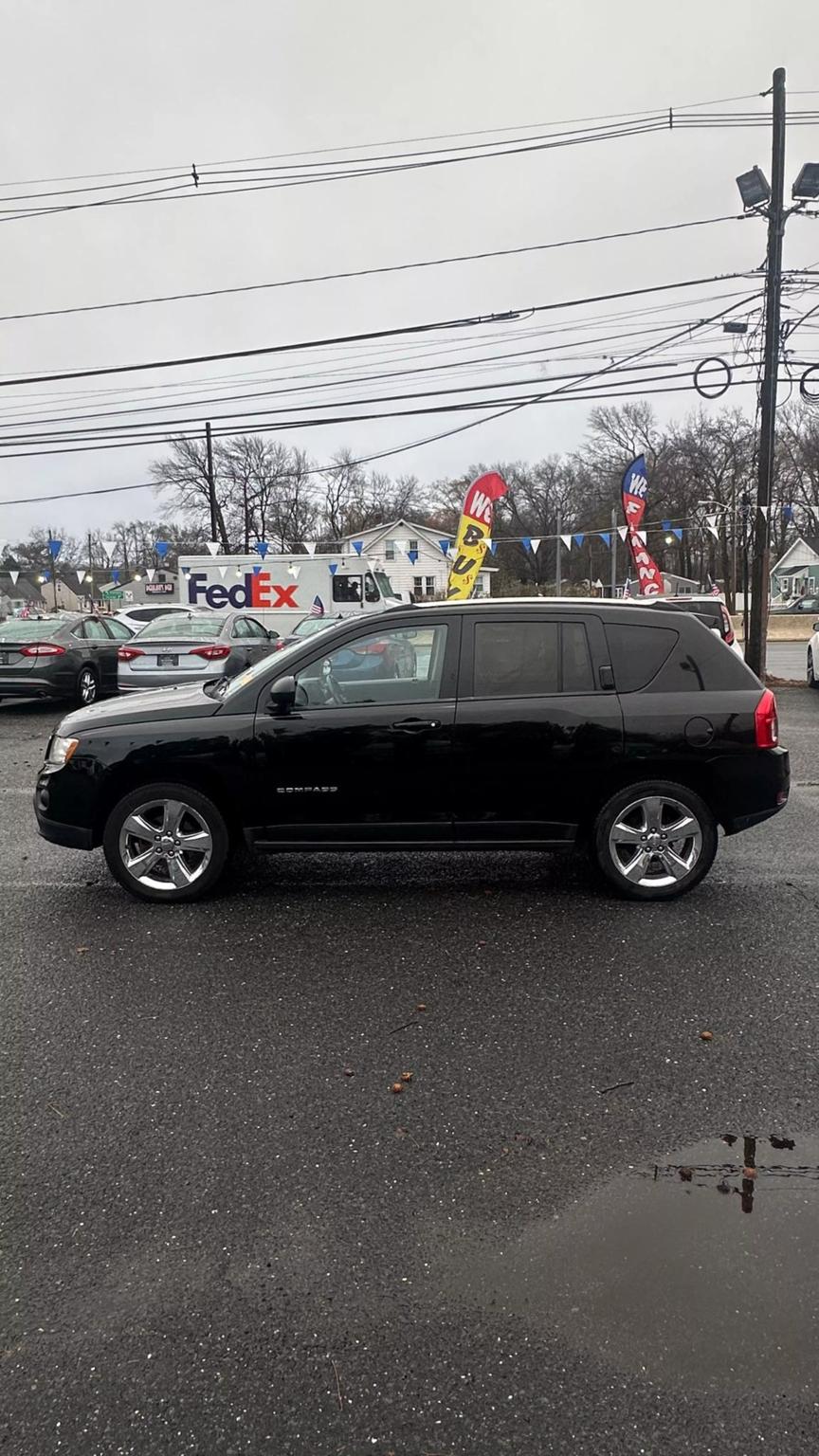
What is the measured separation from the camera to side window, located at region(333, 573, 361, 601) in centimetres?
2169

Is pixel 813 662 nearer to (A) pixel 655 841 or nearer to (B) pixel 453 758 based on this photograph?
(A) pixel 655 841

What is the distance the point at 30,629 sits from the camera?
1366cm

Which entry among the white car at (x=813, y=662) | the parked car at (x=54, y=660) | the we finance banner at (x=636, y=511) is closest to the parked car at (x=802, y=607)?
the we finance banner at (x=636, y=511)

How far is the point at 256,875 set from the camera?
213 inches

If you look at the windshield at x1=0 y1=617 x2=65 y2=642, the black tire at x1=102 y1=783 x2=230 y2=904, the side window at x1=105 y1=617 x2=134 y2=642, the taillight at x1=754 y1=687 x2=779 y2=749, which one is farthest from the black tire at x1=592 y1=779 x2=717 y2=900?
the side window at x1=105 y1=617 x2=134 y2=642

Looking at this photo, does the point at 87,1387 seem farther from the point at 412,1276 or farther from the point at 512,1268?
the point at 512,1268

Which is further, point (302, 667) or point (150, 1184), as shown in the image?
point (302, 667)

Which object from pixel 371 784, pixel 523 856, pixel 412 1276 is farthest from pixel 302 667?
pixel 412 1276

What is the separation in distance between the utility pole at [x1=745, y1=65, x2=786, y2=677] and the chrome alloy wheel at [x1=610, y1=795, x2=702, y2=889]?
10220 millimetres

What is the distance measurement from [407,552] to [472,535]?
47.4m

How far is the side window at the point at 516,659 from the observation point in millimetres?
4887

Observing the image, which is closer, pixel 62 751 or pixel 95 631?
pixel 62 751

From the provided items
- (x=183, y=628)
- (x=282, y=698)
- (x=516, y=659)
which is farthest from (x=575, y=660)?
(x=183, y=628)

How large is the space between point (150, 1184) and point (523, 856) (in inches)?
144
